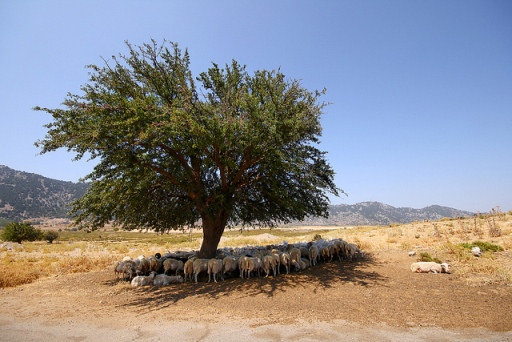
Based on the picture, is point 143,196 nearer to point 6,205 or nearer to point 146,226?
point 146,226

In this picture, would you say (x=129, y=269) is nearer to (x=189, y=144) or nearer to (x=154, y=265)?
(x=154, y=265)

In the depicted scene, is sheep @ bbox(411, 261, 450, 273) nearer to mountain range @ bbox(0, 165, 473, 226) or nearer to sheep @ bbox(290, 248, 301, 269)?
sheep @ bbox(290, 248, 301, 269)

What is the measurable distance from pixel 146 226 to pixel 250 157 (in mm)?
7988

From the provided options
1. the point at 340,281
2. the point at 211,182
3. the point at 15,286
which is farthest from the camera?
the point at 211,182

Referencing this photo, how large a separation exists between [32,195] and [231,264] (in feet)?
669

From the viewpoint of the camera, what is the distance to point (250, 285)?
11109 mm

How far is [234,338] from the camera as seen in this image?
21.5 ft

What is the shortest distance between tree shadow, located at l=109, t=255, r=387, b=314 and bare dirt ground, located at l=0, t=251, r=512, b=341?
0.13ft

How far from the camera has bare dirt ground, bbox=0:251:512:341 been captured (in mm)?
6824

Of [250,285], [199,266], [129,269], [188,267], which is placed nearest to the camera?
[250,285]

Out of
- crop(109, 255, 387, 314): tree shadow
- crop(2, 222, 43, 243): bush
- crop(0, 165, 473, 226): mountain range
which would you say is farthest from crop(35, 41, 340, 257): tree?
crop(0, 165, 473, 226): mountain range

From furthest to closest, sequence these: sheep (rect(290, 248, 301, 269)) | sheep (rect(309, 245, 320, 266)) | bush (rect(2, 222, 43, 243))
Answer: bush (rect(2, 222, 43, 243)) → sheep (rect(309, 245, 320, 266)) → sheep (rect(290, 248, 301, 269))

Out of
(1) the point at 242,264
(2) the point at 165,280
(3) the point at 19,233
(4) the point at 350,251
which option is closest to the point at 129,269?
(2) the point at 165,280

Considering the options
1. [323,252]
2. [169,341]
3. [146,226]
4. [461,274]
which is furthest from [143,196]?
[461,274]
